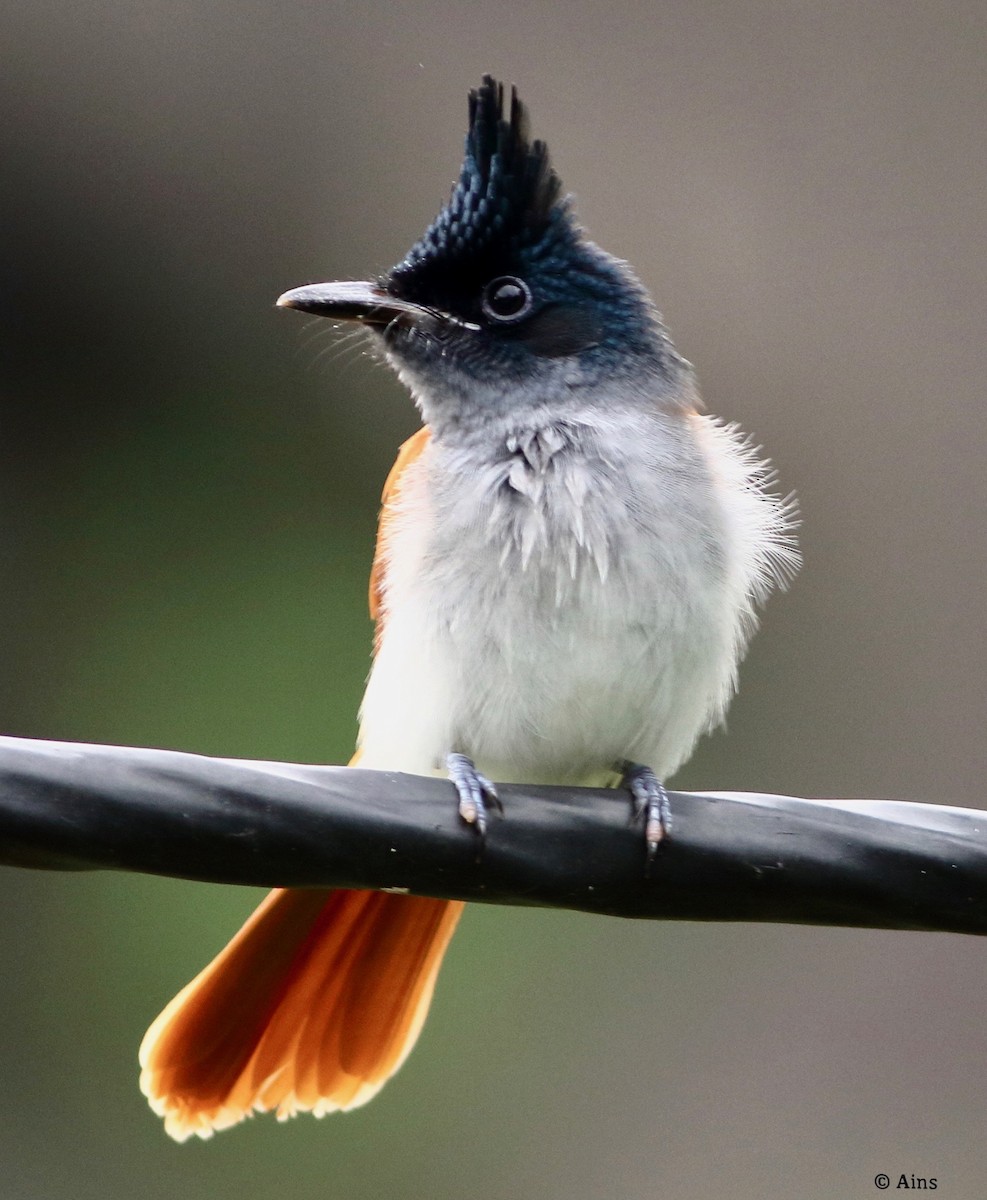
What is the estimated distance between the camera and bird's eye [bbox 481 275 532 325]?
303cm

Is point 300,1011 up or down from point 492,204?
down

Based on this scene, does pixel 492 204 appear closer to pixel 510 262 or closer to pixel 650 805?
pixel 510 262

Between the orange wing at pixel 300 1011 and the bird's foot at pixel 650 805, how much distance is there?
404 mm

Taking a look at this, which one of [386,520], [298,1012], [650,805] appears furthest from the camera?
[386,520]

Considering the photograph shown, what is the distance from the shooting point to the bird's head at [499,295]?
2980 millimetres

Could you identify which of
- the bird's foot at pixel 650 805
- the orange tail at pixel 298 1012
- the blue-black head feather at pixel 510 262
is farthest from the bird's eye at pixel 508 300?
the orange tail at pixel 298 1012

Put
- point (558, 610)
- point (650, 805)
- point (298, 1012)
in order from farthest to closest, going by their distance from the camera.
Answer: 1. point (298, 1012)
2. point (558, 610)
3. point (650, 805)

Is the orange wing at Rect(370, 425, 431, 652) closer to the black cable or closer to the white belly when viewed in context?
the white belly

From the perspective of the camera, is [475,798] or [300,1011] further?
Result: [300,1011]

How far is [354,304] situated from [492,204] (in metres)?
0.33

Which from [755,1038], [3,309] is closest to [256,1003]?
[755,1038]

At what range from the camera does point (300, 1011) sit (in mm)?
2693

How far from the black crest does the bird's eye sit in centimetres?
4

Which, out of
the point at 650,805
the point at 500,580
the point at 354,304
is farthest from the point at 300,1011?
the point at 354,304
